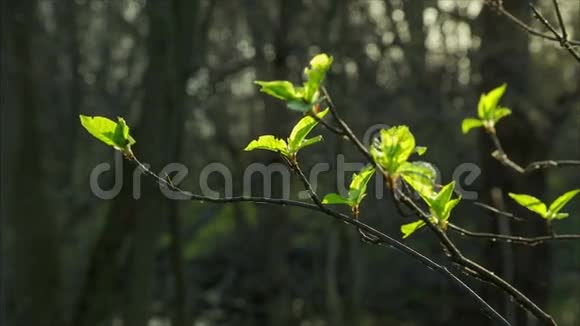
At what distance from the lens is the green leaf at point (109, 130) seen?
47.0 inches

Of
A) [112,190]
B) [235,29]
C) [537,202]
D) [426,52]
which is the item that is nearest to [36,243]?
[112,190]

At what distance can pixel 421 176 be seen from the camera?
114 centimetres

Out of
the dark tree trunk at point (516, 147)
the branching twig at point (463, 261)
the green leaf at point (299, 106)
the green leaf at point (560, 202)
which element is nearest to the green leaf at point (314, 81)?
the green leaf at point (299, 106)

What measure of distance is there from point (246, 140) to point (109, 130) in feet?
37.2

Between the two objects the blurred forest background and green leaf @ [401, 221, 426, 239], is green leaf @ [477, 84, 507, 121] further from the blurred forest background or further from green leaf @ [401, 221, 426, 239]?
the blurred forest background

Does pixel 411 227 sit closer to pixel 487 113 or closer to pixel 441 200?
pixel 441 200

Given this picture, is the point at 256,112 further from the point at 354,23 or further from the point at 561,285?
the point at 561,285

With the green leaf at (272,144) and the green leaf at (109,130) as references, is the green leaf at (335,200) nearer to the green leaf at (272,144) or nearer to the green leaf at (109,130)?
the green leaf at (272,144)

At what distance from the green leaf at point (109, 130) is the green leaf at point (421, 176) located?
15.5 inches

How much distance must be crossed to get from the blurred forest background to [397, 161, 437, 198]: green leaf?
1753mm

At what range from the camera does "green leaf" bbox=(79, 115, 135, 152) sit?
1.19 m

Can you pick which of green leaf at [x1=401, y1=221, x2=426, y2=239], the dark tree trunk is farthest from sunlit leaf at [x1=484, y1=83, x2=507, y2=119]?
the dark tree trunk

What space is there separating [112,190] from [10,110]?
0.91 meters

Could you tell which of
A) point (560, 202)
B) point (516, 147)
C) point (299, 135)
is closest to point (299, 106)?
point (299, 135)
